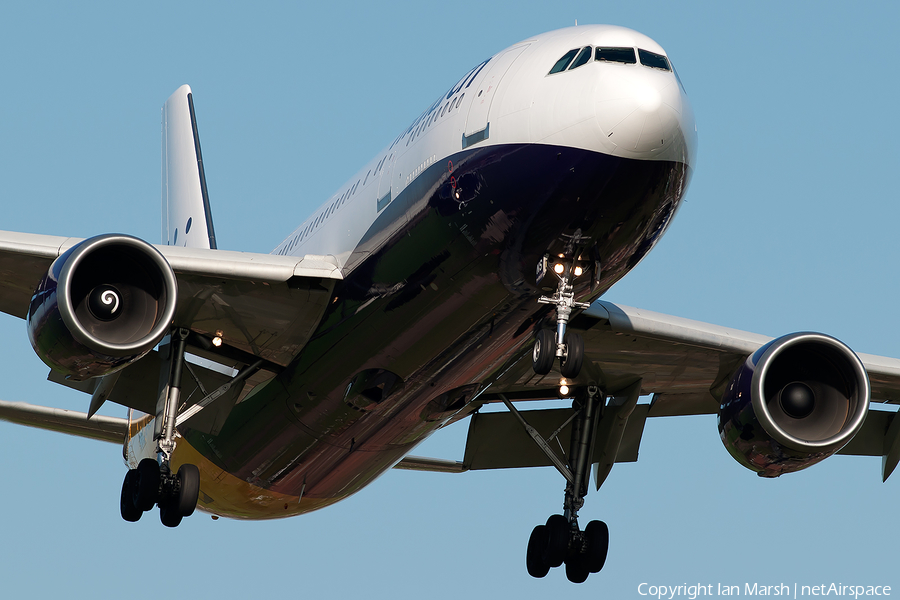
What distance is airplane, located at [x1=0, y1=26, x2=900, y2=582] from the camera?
570 inches

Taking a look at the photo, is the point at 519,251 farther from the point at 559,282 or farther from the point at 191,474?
the point at 191,474

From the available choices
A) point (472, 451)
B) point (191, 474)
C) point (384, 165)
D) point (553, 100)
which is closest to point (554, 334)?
point (553, 100)

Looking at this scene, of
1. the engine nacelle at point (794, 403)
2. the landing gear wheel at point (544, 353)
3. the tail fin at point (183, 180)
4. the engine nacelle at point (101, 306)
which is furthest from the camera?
the tail fin at point (183, 180)

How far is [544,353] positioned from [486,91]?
10.4 feet

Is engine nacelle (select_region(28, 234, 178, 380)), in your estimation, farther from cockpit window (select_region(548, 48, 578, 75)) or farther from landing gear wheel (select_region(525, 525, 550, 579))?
landing gear wheel (select_region(525, 525, 550, 579))

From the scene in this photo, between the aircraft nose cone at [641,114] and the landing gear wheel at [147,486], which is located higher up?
the aircraft nose cone at [641,114]

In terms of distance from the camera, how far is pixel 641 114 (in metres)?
13.9

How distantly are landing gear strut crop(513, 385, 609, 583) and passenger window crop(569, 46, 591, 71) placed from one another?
7.99 m

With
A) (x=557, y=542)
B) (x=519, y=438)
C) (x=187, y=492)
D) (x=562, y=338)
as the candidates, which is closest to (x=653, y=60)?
(x=562, y=338)

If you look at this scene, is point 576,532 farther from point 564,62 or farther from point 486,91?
point 564,62

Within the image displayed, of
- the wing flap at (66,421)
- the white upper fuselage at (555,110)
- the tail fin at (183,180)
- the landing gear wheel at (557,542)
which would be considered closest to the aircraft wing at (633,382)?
the landing gear wheel at (557,542)

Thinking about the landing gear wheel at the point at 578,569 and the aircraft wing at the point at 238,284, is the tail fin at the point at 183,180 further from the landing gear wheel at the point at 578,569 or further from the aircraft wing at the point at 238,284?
the landing gear wheel at the point at 578,569

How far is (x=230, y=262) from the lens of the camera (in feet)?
57.1

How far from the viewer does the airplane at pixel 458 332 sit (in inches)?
570
